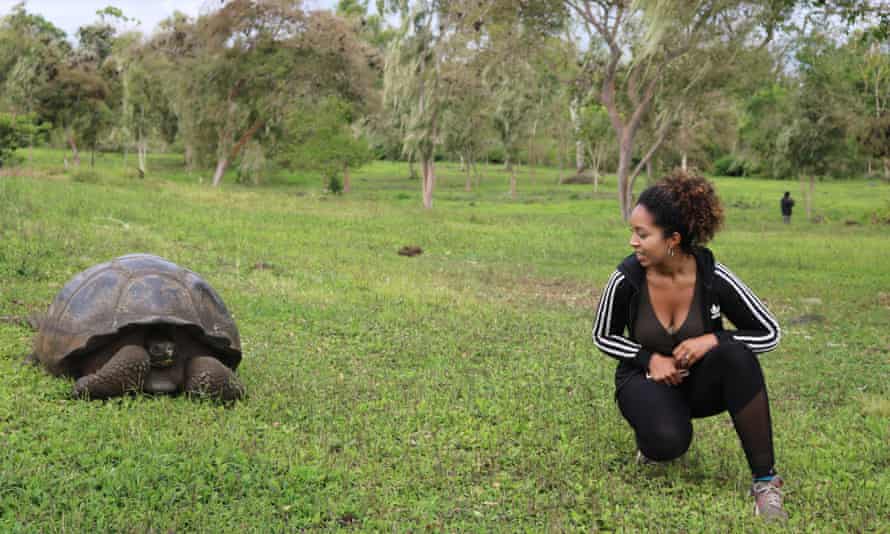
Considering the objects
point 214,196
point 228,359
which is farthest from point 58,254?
point 214,196

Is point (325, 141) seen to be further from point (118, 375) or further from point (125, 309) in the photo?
point (118, 375)

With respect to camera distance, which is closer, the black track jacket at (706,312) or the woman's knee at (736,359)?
the woman's knee at (736,359)

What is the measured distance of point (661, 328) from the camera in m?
4.37

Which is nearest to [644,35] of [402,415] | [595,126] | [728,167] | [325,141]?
[402,415]

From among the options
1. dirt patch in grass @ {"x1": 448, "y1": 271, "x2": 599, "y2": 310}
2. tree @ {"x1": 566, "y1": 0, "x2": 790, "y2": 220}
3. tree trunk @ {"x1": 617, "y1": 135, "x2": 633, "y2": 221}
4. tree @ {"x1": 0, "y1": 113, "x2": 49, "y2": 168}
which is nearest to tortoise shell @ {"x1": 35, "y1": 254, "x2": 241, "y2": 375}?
A: dirt patch in grass @ {"x1": 448, "y1": 271, "x2": 599, "y2": 310}

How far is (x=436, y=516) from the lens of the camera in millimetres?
3947

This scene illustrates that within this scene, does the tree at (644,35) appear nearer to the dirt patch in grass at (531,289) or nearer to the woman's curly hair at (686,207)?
the dirt patch in grass at (531,289)

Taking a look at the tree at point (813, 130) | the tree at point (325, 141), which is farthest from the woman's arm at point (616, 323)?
the tree at point (325, 141)

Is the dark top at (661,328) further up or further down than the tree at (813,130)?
further down

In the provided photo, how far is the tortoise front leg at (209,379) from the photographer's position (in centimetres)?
534

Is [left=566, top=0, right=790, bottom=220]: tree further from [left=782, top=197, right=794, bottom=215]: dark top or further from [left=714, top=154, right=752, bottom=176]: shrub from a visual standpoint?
[left=714, top=154, right=752, bottom=176]: shrub

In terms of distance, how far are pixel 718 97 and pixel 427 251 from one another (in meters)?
14.4

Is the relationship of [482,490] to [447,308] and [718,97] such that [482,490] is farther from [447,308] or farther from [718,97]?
[718,97]

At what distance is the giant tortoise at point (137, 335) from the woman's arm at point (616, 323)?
2.48 metres
